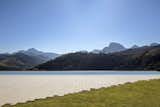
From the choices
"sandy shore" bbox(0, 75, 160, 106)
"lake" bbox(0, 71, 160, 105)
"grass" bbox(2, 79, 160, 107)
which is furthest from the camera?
"lake" bbox(0, 71, 160, 105)

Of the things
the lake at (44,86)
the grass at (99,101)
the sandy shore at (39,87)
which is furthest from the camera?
the lake at (44,86)

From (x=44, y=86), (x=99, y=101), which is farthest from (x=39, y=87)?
(x=99, y=101)

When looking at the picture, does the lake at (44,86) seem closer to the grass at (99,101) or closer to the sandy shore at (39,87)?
the sandy shore at (39,87)

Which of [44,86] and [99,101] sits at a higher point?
[44,86]

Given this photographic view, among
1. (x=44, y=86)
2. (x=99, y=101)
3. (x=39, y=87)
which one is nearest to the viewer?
(x=99, y=101)

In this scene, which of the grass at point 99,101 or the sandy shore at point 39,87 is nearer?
the grass at point 99,101

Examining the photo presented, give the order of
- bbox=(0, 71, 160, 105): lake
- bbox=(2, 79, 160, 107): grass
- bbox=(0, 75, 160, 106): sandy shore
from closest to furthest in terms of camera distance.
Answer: bbox=(2, 79, 160, 107): grass
bbox=(0, 75, 160, 106): sandy shore
bbox=(0, 71, 160, 105): lake

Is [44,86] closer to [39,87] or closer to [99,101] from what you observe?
[39,87]

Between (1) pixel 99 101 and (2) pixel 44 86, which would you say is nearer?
(1) pixel 99 101

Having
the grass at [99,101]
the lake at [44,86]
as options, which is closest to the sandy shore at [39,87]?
the lake at [44,86]

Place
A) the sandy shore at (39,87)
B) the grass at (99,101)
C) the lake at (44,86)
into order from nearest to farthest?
1. the grass at (99,101)
2. the sandy shore at (39,87)
3. the lake at (44,86)

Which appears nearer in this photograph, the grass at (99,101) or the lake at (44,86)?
the grass at (99,101)

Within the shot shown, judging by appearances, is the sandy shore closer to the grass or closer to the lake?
the lake

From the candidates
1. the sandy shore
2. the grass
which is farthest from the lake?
the grass
